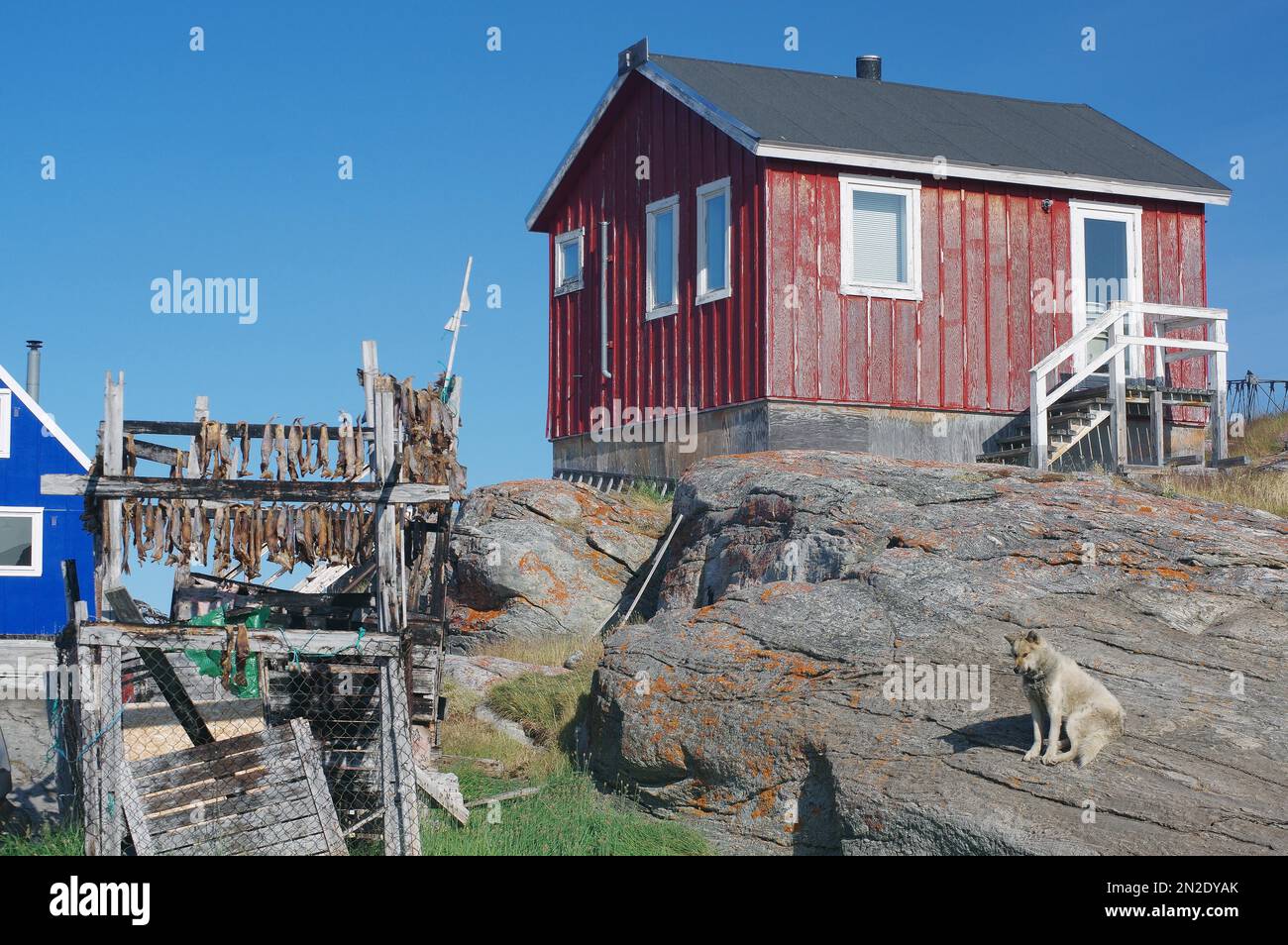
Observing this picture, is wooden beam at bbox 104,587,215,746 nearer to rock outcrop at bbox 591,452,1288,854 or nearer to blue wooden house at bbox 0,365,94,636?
rock outcrop at bbox 591,452,1288,854

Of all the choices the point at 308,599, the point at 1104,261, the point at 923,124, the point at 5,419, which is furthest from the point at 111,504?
the point at 5,419

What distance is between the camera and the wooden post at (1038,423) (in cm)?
1941

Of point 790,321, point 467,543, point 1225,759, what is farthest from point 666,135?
point 1225,759

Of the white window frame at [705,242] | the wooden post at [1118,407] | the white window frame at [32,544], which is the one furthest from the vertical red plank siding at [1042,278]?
the white window frame at [32,544]

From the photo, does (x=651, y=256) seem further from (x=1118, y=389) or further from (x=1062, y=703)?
(x=1062, y=703)

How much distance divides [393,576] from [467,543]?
8.02m

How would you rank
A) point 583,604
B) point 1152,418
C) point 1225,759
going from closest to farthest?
point 1225,759 → point 583,604 → point 1152,418

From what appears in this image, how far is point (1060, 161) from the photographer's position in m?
21.7

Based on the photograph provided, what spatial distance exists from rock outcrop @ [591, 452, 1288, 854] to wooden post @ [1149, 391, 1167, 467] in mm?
6242

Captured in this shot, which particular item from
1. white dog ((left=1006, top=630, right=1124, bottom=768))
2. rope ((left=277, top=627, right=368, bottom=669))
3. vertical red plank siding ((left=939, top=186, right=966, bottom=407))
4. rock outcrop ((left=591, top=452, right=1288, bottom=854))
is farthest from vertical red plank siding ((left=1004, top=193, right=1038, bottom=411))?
rope ((left=277, top=627, right=368, bottom=669))

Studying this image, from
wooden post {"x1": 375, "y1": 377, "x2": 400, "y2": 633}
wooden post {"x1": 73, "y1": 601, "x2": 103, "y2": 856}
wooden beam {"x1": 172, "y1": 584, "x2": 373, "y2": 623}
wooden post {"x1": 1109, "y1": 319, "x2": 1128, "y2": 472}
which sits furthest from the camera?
wooden post {"x1": 1109, "y1": 319, "x2": 1128, "y2": 472}

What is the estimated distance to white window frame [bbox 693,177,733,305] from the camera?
66.7ft

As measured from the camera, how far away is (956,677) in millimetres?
10547
